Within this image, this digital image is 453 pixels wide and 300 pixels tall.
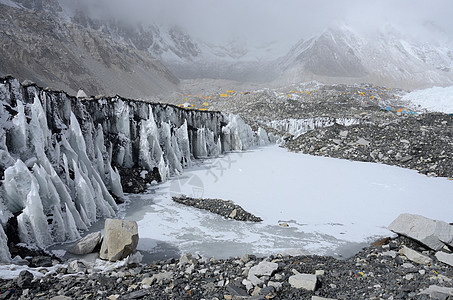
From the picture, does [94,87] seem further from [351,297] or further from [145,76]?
[351,297]

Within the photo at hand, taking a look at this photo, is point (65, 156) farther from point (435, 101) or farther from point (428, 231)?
point (435, 101)

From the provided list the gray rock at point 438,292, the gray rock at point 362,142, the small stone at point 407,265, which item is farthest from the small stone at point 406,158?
the gray rock at point 438,292

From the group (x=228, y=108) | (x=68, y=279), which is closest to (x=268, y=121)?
(x=228, y=108)

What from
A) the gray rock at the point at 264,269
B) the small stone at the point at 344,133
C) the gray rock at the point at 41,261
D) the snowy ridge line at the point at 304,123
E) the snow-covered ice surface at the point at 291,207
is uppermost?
the snowy ridge line at the point at 304,123

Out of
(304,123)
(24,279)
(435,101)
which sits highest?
(435,101)

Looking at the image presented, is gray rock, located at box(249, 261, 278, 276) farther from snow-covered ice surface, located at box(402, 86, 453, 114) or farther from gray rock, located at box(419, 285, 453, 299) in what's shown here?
snow-covered ice surface, located at box(402, 86, 453, 114)

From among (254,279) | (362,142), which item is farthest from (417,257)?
(362,142)

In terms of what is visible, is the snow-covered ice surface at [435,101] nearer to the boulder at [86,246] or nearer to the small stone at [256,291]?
the small stone at [256,291]
